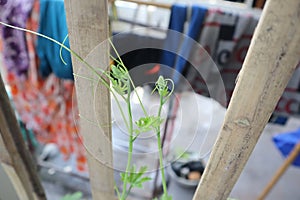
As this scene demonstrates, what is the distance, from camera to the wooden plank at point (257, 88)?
0.27 metres

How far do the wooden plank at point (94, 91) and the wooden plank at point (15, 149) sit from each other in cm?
16

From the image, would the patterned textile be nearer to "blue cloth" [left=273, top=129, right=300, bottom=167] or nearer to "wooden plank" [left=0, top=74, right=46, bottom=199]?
"wooden plank" [left=0, top=74, right=46, bottom=199]

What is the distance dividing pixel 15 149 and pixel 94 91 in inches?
10.8

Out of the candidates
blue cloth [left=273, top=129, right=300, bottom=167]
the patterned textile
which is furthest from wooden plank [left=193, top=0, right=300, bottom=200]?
blue cloth [left=273, top=129, right=300, bottom=167]

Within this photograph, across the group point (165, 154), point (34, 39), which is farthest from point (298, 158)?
point (34, 39)

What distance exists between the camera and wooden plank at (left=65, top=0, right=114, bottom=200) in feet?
1.16

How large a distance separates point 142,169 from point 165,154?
185 mm

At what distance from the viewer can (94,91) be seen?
0.43 m

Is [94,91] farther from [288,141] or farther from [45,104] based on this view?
[288,141]

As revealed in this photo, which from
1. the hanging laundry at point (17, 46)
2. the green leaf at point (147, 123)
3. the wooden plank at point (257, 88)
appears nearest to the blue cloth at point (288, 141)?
the wooden plank at point (257, 88)

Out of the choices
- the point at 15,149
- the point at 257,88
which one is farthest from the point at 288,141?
the point at 15,149

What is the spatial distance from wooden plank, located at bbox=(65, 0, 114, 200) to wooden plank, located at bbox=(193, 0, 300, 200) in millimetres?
198

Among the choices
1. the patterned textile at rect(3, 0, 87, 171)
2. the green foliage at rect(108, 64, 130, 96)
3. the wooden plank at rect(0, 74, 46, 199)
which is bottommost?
the patterned textile at rect(3, 0, 87, 171)

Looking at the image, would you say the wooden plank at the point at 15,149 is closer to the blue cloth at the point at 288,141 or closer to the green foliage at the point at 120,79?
the green foliage at the point at 120,79
